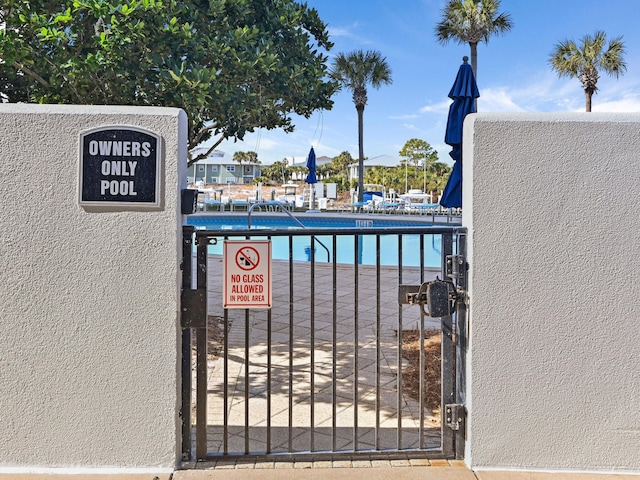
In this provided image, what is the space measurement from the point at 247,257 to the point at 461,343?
1.20 metres

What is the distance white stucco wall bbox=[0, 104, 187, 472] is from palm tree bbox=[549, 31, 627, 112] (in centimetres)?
2966

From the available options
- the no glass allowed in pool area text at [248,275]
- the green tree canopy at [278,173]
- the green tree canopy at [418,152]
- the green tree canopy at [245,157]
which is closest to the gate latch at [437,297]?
the no glass allowed in pool area text at [248,275]

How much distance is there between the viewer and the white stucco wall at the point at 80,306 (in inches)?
99.9

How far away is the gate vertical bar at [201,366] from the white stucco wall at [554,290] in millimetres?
1331

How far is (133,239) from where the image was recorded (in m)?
2.58

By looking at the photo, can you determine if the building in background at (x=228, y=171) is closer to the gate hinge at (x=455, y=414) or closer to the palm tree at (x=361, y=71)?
the palm tree at (x=361, y=71)

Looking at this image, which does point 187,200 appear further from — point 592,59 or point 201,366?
point 592,59

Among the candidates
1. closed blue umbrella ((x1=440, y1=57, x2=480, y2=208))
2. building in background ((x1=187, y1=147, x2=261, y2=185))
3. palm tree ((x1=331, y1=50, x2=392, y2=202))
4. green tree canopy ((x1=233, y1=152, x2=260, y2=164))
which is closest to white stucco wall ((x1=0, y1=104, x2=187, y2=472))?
closed blue umbrella ((x1=440, y1=57, x2=480, y2=208))

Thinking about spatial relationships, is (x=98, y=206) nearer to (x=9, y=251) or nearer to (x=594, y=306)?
(x=9, y=251)

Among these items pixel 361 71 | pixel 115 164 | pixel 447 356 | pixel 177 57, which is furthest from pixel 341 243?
pixel 361 71

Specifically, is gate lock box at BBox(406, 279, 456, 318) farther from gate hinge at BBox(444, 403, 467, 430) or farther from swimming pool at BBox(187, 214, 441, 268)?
swimming pool at BBox(187, 214, 441, 268)

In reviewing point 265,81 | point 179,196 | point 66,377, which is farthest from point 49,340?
point 265,81

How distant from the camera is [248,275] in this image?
107 inches

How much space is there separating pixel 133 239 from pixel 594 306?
2304mm
